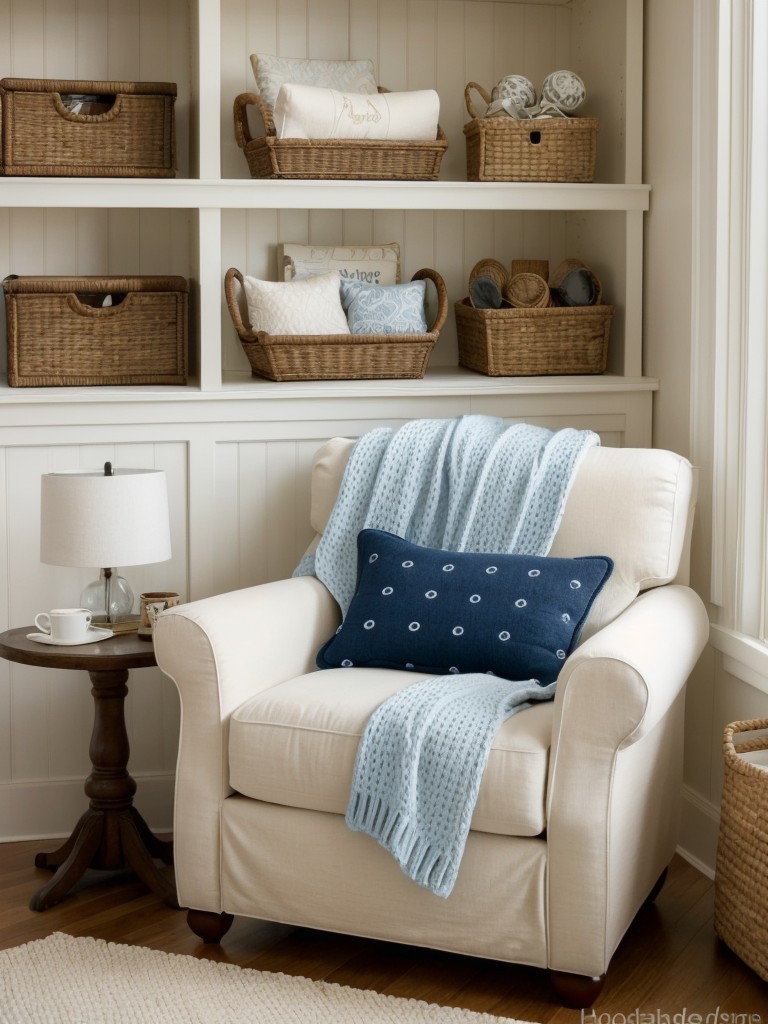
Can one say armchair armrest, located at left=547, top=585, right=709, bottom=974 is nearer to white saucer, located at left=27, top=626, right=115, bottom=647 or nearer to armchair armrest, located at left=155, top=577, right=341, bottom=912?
armchair armrest, located at left=155, top=577, right=341, bottom=912

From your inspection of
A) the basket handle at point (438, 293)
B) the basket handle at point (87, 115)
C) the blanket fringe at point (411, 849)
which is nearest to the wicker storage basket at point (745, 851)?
the blanket fringe at point (411, 849)

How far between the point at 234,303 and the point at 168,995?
61.1 inches

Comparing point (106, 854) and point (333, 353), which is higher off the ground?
point (333, 353)

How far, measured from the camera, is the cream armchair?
2006 millimetres

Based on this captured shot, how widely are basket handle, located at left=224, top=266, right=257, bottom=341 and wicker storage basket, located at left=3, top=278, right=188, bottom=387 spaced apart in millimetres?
113

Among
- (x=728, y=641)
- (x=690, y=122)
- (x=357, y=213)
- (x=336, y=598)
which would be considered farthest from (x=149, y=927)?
(x=690, y=122)


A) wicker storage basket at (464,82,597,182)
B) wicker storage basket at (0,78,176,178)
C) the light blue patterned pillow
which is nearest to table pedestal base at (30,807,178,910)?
the light blue patterned pillow

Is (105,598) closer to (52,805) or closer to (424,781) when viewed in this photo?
(52,805)

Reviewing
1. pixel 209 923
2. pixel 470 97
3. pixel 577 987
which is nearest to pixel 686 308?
pixel 470 97

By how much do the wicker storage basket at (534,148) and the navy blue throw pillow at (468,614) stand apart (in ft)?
3.43

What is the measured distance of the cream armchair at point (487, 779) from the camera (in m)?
2.01

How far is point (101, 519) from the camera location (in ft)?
8.14

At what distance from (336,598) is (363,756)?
1.92 ft

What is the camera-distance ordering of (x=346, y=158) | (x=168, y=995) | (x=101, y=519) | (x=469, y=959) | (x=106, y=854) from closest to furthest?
(x=168, y=995) → (x=469, y=959) → (x=101, y=519) → (x=106, y=854) → (x=346, y=158)
